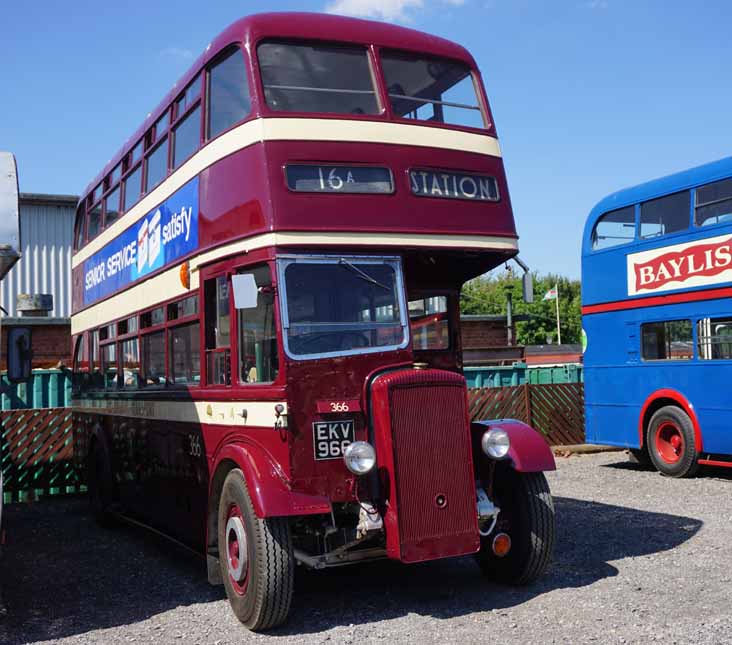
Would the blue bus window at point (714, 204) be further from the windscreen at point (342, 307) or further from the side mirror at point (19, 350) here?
the side mirror at point (19, 350)

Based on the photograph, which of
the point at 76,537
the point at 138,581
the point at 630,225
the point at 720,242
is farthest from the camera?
the point at 630,225

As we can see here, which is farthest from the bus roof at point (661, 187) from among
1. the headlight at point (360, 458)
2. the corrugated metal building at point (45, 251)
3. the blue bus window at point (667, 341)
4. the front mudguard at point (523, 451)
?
the corrugated metal building at point (45, 251)

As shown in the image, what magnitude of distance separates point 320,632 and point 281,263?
8.05 ft

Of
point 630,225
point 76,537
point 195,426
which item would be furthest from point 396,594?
point 630,225

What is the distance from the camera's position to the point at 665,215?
43.1ft

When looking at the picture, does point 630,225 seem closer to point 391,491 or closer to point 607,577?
point 607,577

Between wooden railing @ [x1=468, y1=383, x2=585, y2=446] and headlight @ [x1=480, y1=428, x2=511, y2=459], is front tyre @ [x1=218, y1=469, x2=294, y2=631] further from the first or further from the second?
wooden railing @ [x1=468, y1=383, x2=585, y2=446]

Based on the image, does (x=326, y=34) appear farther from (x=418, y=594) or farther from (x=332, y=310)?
(x=418, y=594)

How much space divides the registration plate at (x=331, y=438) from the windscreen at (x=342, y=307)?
484 mm

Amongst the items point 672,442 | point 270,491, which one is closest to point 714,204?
point 672,442

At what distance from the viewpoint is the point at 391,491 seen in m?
5.89

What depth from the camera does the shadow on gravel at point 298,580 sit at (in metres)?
6.25

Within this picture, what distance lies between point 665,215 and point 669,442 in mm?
3414

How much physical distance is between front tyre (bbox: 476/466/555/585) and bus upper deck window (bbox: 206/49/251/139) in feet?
11.2
